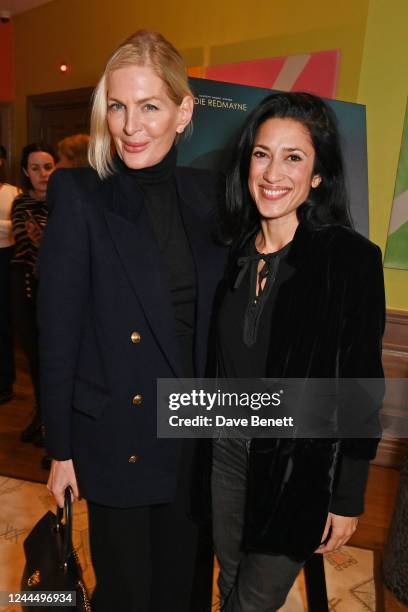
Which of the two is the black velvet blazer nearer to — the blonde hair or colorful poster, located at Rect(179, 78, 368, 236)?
the blonde hair

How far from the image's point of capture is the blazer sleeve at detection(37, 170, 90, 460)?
1.12 metres

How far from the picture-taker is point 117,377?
1207 millimetres

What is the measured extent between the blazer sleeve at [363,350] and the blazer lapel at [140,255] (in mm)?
435

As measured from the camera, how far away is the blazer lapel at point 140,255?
3.83 feet

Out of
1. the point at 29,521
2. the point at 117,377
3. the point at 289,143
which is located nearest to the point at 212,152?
the point at 289,143

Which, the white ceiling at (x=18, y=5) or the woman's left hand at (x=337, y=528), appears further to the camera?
the white ceiling at (x=18, y=5)

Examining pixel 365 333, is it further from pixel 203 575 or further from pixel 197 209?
pixel 203 575

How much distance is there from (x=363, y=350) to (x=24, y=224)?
232cm

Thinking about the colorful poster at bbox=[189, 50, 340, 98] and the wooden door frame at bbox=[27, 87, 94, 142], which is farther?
the wooden door frame at bbox=[27, 87, 94, 142]

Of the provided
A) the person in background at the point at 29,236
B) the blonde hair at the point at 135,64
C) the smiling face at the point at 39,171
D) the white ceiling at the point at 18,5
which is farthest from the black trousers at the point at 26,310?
the white ceiling at the point at 18,5

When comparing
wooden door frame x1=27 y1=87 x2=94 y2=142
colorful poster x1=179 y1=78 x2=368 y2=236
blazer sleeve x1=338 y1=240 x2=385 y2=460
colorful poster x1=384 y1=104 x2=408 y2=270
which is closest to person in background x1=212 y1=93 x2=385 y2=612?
blazer sleeve x1=338 y1=240 x2=385 y2=460

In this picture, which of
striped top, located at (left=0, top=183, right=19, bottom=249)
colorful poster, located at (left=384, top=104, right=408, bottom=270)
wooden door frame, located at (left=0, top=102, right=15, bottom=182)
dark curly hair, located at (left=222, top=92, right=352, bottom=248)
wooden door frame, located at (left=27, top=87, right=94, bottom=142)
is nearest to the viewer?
dark curly hair, located at (left=222, top=92, right=352, bottom=248)

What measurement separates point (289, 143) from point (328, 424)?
721 mm

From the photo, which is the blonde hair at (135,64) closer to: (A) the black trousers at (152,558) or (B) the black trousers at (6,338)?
(A) the black trousers at (152,558)
